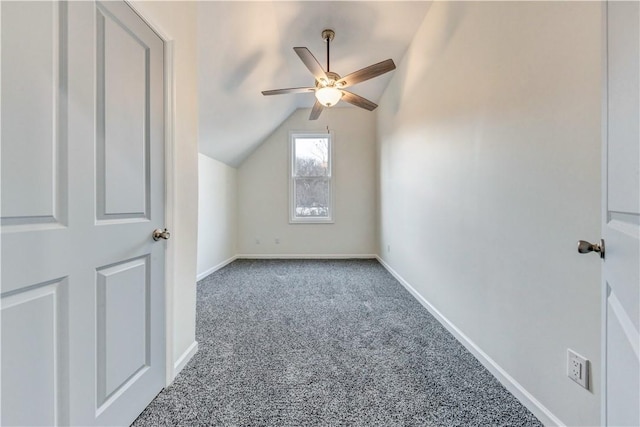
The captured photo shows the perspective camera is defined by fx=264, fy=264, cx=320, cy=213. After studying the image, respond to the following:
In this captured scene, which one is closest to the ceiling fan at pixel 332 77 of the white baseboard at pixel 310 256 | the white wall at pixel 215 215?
the white wall at pixel 215 215

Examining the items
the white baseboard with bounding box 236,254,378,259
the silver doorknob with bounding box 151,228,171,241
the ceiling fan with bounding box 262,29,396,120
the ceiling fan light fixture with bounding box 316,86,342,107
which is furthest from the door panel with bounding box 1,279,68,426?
the white baseboard with bounding box 236,254,378,259

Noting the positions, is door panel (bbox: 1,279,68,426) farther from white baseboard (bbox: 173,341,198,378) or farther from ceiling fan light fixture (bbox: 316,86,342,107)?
ceiling fan light fixture (bbox: 316,86,342,107)

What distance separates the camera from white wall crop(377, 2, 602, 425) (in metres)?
1.01

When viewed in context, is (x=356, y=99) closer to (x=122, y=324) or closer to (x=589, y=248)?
(x=589, y=248)

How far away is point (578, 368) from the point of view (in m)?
1.03

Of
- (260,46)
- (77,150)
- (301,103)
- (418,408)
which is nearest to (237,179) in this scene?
(301,103)

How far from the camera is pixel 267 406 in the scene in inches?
50.5

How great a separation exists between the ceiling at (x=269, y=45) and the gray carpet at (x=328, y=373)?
7.06 ft

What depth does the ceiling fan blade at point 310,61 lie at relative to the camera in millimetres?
2096

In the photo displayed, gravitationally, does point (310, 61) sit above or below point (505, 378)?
above

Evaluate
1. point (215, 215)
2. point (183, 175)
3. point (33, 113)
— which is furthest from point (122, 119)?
point (215, 215)

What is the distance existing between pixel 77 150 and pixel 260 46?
2214 millimetres

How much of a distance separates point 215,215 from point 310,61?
2.70 m

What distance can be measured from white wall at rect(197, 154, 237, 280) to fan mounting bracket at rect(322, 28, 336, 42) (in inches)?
84.0
